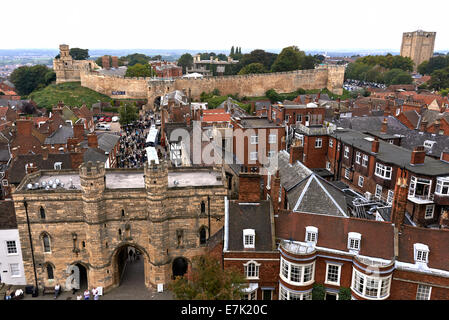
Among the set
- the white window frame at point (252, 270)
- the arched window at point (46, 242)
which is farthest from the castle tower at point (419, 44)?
the arched window at point (46, 242)

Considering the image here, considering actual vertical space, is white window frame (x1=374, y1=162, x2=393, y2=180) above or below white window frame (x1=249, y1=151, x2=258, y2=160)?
above

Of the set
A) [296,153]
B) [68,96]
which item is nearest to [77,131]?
[296,153]

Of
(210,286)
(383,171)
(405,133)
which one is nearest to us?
(210,286)

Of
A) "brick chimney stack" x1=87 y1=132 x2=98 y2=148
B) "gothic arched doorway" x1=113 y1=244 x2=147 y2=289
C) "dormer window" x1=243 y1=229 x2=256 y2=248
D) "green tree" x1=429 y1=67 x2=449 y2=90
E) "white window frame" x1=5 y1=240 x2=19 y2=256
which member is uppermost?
"green tree" x1=429 y1=67 x2=449 y2=90

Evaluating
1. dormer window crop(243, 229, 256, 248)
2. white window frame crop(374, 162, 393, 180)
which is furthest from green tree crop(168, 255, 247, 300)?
white window frame crop(374, 162, 393, 180)

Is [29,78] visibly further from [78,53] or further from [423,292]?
[423,292]

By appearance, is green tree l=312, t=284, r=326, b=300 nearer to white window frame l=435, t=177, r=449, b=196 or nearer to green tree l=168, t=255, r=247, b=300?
green tree l=168, t=255, r=247, b=300

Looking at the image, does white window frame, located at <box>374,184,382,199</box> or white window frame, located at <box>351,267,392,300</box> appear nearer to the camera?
white window frame, located at <box>351,267,392,300</box>
